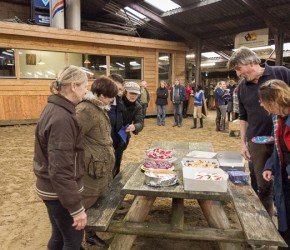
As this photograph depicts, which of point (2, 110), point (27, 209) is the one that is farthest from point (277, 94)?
point (2, 110)

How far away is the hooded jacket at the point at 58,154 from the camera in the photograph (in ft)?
4.90

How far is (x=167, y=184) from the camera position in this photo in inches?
88.0

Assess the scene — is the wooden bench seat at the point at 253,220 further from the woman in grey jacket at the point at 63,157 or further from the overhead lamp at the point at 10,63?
the overhead lamp at the point at 10,63

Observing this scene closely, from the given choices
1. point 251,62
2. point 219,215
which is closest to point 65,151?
point 219,215

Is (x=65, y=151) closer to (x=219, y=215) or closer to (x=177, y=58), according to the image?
(x=219, y=215)

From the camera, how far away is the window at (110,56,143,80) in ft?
41.2

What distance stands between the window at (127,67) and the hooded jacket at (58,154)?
1112 cm

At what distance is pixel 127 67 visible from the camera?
13.0 m

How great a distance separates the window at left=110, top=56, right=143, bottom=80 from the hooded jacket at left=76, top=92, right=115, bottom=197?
10535mm

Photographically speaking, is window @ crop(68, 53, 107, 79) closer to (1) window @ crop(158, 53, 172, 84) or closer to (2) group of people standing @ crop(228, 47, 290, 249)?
(1) window @ crop(158, 53, 172, 84)

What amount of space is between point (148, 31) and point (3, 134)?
8.60 metres

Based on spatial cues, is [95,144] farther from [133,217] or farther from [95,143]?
[133,217]

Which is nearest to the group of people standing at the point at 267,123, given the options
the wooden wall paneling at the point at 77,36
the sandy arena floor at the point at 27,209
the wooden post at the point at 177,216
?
the wooden post at the point at 177,216

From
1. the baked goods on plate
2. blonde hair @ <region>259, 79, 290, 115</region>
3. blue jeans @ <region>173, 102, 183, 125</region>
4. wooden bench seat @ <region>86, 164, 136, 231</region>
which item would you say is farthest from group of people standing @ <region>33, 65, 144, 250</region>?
blue jeans @ <region>173, 102, 183, 125</region>
